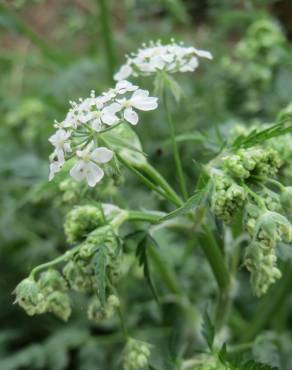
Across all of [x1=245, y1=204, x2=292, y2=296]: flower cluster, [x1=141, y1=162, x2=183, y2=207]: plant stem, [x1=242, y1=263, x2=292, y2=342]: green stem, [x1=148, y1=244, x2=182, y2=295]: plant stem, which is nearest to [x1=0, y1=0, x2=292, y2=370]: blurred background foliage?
[x1=242, y1=263, x2=292, y2=342]: green stem

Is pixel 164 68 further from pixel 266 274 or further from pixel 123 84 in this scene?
pixel 266 274

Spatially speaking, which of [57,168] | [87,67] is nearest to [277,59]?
[87,67]

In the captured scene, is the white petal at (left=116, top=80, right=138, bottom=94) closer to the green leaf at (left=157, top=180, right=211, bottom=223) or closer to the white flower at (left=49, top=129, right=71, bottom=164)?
the white flower at (left=49, top=129, right=71, bottom=164)

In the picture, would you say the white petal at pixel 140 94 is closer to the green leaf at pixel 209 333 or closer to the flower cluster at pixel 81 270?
the flower cluster at pixel 81 270

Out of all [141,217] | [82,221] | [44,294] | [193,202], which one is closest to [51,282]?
[44,294]

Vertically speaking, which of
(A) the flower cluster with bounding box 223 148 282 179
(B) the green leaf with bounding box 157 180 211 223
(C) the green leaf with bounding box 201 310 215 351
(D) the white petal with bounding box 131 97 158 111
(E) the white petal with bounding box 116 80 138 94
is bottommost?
(C) the green leaf with bounding box 201 310 215 351

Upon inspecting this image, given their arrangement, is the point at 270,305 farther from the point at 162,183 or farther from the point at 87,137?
the point at 87,137
